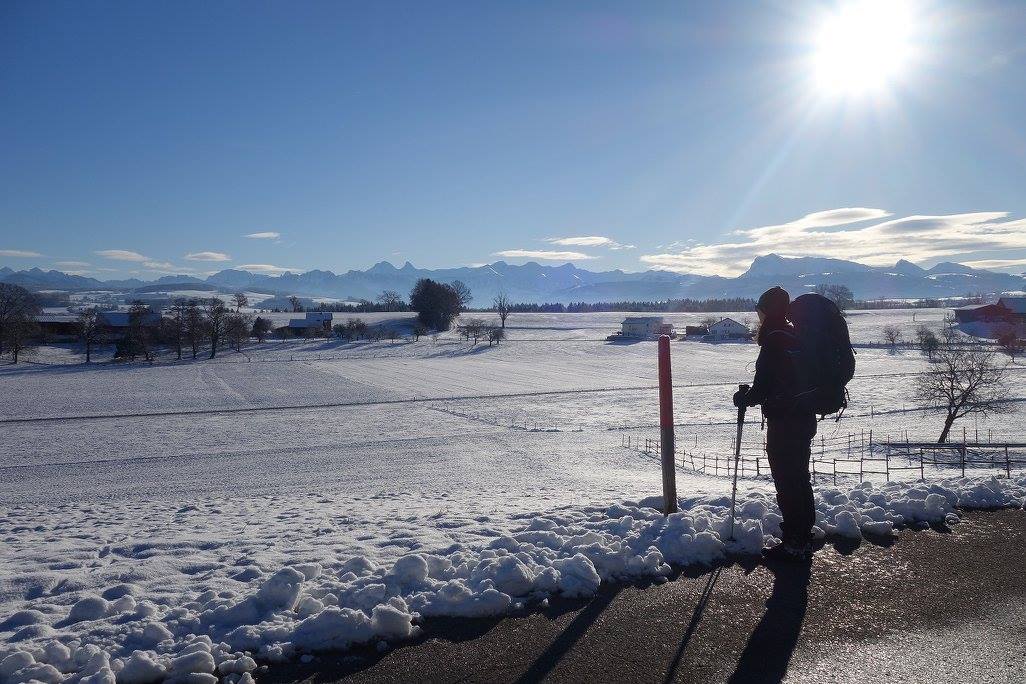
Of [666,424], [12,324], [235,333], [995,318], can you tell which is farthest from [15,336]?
[995,318]

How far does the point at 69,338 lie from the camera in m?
95.8

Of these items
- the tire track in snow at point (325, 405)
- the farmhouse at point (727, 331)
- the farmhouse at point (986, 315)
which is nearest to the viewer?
the tire track in snow at point (325, 405)

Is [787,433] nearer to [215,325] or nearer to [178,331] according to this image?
[215,325]

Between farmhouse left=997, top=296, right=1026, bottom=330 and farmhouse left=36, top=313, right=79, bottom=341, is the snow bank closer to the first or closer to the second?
farmhouse left=36, top=313, right=79, bottom=341

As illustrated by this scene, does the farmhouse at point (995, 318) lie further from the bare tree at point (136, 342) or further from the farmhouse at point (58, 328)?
the farmhouse at point (58, 328)

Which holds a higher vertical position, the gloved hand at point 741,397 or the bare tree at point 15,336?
the gloved hand at point 741,397

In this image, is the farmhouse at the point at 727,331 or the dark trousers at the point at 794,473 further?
the farmhouse at the point at 727,331

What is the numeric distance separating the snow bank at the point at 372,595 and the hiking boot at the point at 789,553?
0.12 metres

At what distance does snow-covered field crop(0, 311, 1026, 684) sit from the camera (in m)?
4.08

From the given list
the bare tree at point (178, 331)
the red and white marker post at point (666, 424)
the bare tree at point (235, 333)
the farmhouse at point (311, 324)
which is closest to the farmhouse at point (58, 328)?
the bare tree at point (178, 331)

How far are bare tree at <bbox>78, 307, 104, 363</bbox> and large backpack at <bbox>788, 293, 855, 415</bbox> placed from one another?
9281 centimetres

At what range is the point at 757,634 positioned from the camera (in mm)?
3770

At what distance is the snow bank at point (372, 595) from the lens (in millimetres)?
3562

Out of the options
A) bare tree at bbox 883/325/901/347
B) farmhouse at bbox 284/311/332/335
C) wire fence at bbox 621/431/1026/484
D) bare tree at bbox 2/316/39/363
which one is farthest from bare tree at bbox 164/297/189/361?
bare tree at bbox 883/325/901/347
